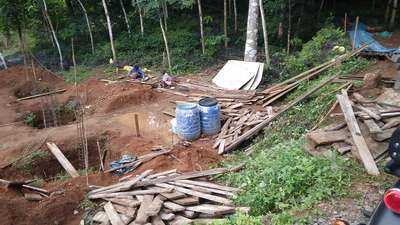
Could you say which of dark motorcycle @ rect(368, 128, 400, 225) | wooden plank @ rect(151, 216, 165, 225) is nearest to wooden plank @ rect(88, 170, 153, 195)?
wooden plank @ rect(151, 216, 165, 225)

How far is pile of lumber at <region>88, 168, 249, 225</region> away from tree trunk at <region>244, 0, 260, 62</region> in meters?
6.16

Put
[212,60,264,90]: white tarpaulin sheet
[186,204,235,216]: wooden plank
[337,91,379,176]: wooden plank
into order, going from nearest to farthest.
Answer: [337,91,379,176]: wooden plank < [186,204,235,216]: wooden plank < [212,60,264,90]: white tarpaulin sheet

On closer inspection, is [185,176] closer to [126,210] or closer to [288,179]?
[126,210]

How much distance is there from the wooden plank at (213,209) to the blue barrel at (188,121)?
Result: 9.40 feet

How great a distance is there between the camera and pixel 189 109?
7742 mm

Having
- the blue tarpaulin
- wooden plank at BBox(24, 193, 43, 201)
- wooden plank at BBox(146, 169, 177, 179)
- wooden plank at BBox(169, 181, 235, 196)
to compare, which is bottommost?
wooden plank at BBox(24, 193, 43, 201)

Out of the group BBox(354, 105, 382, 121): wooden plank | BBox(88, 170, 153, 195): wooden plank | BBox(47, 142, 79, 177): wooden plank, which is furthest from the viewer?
BBox(47, 142, 79, 177): wooden plank

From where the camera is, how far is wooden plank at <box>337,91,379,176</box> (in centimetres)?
471

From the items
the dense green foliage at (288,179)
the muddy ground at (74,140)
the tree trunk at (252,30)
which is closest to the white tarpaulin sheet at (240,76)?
the tree trunk at (252,30)

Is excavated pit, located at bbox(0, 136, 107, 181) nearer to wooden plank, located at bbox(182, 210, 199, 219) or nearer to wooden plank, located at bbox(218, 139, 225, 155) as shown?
wooden plank, located at bbox(218, 139, 225, 155)

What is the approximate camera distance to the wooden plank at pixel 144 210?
16.2 ft

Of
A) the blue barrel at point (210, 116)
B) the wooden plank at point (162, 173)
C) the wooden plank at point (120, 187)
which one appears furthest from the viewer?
the blue barrel at point (210, 116)

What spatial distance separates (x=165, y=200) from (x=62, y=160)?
3.63 m

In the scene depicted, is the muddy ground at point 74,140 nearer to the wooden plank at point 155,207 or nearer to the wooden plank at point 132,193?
the wooden plank at point 132,193
